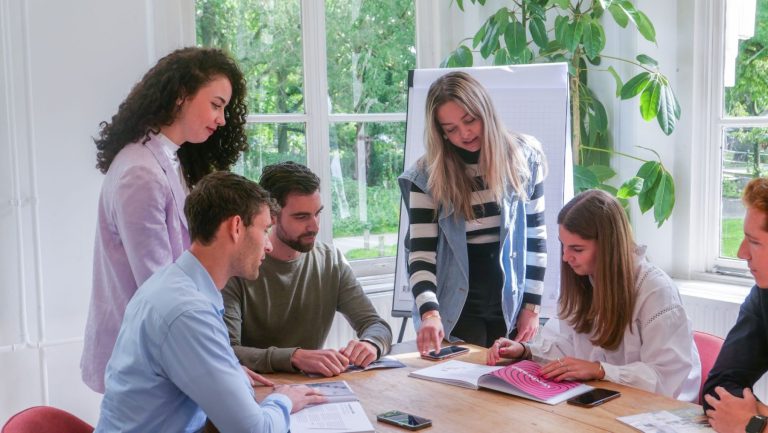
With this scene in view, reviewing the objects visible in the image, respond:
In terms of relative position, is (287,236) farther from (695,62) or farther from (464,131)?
(695,62)

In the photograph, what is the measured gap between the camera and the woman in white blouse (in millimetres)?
2059

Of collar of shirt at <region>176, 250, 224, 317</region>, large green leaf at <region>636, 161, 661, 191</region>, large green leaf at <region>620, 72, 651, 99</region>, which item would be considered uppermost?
large green leaf at <region>620, 72, 651, 99</region>

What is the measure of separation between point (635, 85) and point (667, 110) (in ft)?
0.55

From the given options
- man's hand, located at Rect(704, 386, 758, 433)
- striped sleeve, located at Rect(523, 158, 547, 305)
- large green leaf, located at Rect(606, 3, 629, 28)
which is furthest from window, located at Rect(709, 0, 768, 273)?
man's hand, located at Rect(704, 386, 758, 433)

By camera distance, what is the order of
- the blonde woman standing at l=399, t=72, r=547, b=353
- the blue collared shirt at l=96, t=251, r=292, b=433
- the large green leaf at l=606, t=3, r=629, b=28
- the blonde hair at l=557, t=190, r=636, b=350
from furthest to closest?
the large green leaf at l=606, t=3, r=629, b=28
the blonde woman standing at l=399, t=72, r=547, b=353
the blonde hair at l=557, t=190, r=636, b=350
the blue collared shirt at l=96, t=251, r=292, b=433

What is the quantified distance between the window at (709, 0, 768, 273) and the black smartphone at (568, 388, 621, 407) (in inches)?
73.5

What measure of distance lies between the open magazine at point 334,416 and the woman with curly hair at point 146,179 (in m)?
0.54

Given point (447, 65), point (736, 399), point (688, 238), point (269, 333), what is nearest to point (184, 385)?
point (269, 333)

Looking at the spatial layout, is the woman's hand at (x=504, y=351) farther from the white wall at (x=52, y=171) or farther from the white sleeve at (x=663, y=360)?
the white wall at (x=52, y=171)

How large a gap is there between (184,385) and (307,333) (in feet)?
3.26

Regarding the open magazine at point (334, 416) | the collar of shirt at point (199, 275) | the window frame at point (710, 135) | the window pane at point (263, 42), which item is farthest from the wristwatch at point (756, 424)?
the window pane at point (263, 42)

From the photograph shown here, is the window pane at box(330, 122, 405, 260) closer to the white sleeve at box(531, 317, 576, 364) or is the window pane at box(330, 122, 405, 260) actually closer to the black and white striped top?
the black and white striped top

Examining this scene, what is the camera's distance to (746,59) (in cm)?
344

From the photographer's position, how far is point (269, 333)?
2.52 metres
